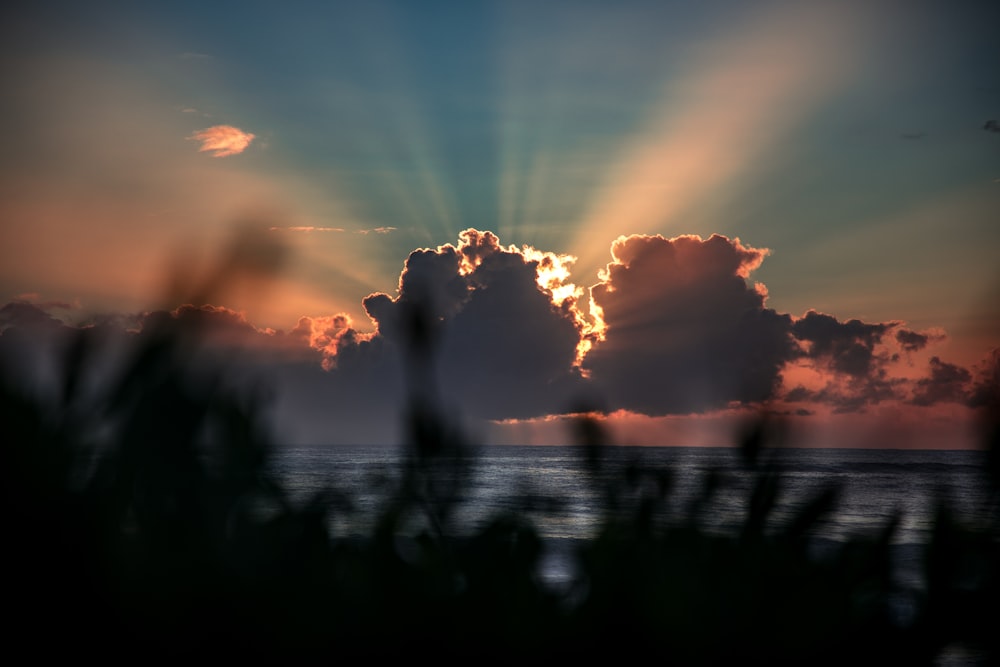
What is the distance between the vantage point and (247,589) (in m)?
1.18

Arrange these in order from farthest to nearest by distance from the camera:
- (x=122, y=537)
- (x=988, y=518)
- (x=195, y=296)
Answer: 1. (x=988, y=518)
2. (x=122, y=537)
3. (x=195, y=296)

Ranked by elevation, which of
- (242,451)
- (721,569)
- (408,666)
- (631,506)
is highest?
(242,451)

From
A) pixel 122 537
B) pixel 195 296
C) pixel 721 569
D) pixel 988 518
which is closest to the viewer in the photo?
pixel 195 296

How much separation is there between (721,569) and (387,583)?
0.53 metres

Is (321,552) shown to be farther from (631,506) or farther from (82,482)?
(631,506)

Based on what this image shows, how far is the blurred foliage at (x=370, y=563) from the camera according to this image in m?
Answer: 1.17

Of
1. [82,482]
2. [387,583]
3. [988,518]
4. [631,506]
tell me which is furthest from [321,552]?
[988,518]

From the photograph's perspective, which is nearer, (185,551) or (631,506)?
(185,551)

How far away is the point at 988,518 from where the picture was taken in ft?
5.06

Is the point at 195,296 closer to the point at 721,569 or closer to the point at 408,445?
the point at 408,445

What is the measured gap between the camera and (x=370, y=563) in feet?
4.22

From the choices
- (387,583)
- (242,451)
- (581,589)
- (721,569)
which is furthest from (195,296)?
(721,569)

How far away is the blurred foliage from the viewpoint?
3.83 feet

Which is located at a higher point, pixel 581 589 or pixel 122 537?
pixel 122 537
